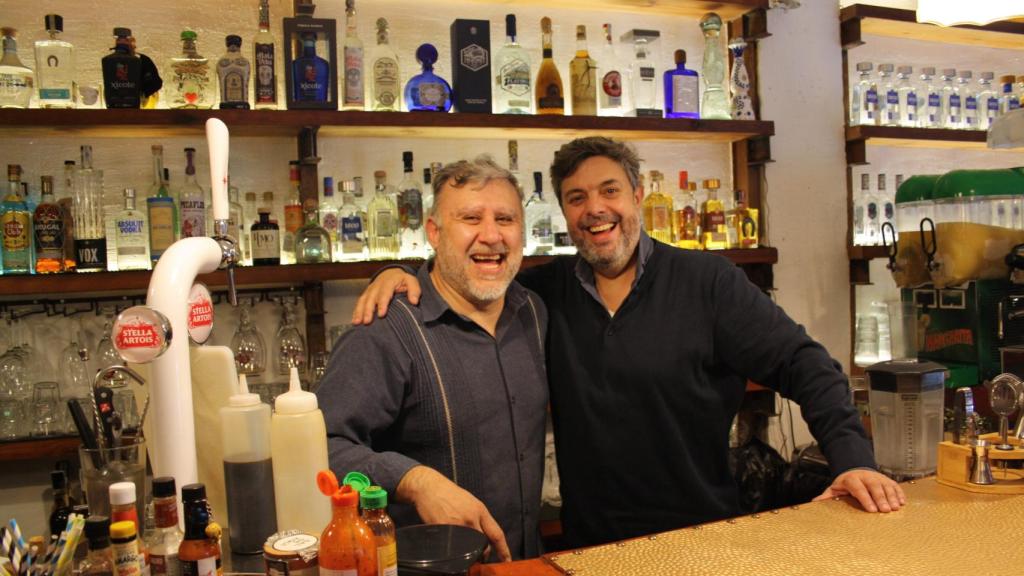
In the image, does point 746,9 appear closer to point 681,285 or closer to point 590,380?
point 681,285

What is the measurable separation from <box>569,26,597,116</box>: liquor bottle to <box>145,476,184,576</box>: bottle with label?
88.2 inches

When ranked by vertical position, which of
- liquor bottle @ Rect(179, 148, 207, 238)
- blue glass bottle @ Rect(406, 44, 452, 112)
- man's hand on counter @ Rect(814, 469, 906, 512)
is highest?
blue glass bottle @ Rect(406, 44, 452, 112)

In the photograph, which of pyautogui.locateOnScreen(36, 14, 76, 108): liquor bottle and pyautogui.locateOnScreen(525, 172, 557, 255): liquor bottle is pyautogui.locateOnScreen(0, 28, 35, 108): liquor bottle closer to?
pyautogui.locateOnScreen(36, 14, 76, 108): liquor bottle

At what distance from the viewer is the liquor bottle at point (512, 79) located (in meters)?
2.86

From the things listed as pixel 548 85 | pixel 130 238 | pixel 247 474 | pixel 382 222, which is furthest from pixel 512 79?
pixel 247 474

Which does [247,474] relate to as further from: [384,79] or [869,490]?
[384,79]

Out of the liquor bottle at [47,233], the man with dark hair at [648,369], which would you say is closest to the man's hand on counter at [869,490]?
the man with dark hair at [648,369]

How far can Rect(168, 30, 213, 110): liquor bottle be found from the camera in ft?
8.16

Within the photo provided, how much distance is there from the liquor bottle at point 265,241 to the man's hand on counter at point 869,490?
1741mm

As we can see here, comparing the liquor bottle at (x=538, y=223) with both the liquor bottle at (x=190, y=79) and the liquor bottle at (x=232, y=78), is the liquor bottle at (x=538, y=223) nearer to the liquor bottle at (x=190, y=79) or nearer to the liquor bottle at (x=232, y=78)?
the liquor bottle at (x=232, y=78)

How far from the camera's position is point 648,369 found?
1.86 metres

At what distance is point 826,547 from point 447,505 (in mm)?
572

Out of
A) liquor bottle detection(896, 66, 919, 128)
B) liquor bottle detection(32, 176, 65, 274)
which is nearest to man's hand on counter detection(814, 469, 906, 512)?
liquor bottle detection(32, 176, 65, 274)

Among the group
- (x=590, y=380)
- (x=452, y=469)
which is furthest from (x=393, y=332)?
(x=590, y=380)
